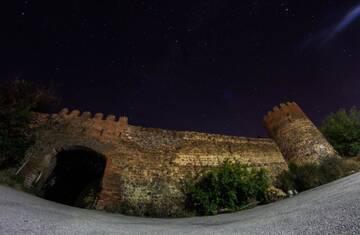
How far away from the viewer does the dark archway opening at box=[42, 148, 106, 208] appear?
27.1ft

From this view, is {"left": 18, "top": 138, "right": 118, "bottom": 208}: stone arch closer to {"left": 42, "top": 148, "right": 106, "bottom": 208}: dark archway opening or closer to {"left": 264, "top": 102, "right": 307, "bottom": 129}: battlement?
{"left": 42, "top": 148, "right": 106, "bottom": 208}: dark archway opening

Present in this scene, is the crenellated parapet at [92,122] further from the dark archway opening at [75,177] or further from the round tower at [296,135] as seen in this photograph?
the round tower at [296,135]

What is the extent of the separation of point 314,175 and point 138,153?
26.0 feet

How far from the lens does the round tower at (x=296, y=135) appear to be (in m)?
11.8

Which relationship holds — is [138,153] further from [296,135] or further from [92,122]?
[296,135]

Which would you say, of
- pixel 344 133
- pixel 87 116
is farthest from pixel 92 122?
pixel 344 133

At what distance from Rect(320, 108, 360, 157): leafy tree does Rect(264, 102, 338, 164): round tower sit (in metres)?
3.59

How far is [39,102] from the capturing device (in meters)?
9.03

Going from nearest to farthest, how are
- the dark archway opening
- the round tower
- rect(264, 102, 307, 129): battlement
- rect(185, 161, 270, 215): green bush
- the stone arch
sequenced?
the stone arch → rect(185, 161, 270, 215): green bush → the dark archway opening → the round tower → rect(264, 102, 307, 129): battlement

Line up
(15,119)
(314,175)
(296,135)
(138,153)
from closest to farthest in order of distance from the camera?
1. (15,119)
2. (138,153)
3. (314,175)
4. (296,135)

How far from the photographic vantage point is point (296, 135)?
12.8m

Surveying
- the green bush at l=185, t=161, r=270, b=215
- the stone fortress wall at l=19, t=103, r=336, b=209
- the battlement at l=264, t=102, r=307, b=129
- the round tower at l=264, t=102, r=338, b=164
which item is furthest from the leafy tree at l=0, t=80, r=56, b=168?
the battlement at l=264, t=102, r=307, b=129

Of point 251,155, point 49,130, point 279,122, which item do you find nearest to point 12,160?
point 49,130

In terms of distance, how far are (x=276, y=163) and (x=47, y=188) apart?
11.1 meters
